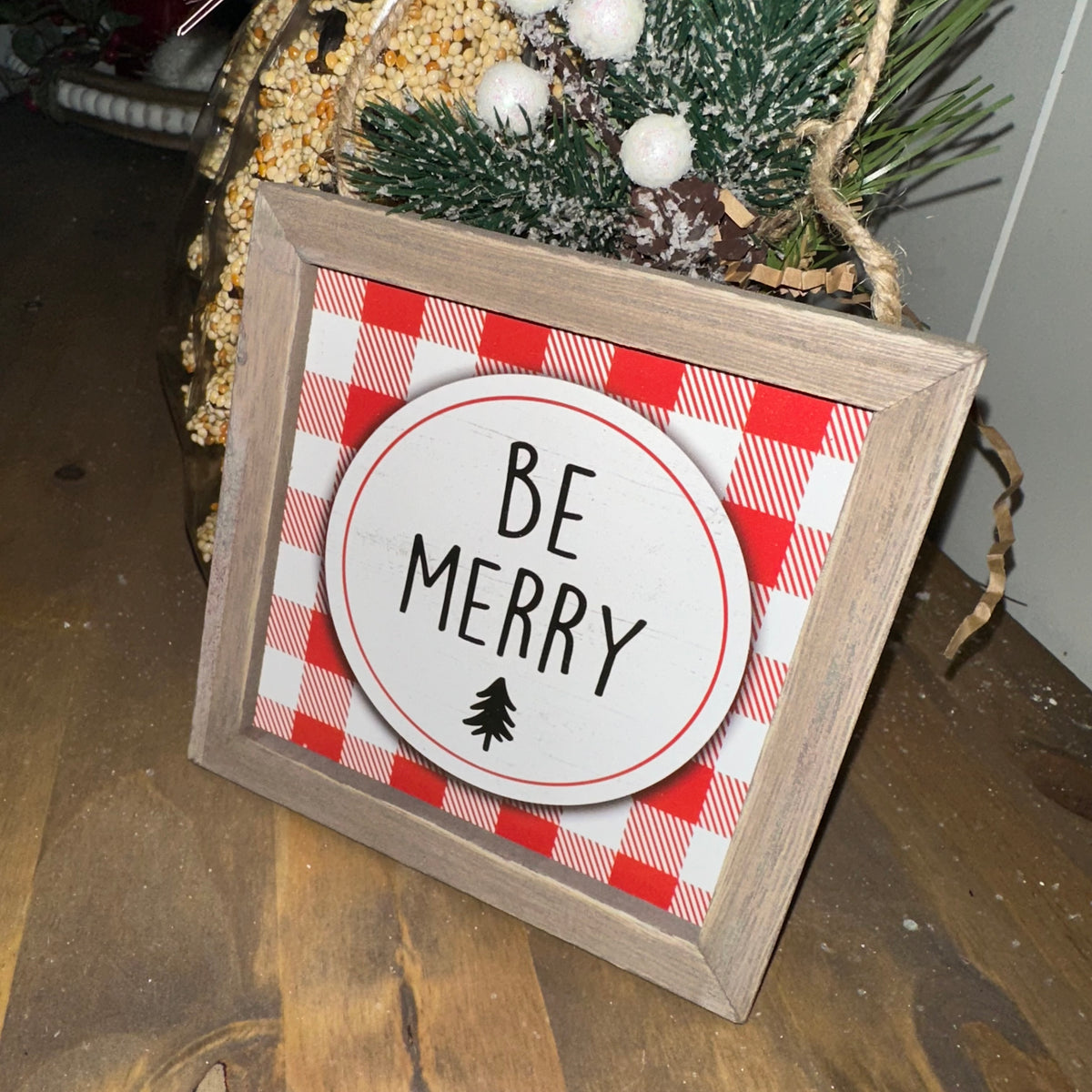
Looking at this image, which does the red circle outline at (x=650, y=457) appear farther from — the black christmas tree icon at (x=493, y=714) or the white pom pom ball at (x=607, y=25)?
the white pom pom ball at (x=607, y=25)

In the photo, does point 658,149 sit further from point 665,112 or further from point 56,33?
point 56,33

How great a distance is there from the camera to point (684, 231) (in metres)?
0.54

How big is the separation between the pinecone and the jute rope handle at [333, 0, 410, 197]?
0.52 ft

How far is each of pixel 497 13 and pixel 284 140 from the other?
0.15m

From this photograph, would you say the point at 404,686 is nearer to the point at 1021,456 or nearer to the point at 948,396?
the point at 948,396

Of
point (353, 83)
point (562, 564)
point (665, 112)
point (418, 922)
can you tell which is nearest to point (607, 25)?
point (665, 112)

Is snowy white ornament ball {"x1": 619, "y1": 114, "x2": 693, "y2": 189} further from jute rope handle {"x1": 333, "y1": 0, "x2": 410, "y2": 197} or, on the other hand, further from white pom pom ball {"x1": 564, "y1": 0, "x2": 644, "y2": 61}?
jute rope handle {"x1": 333, "y1": 0, "x2": 410, "y2": 197}

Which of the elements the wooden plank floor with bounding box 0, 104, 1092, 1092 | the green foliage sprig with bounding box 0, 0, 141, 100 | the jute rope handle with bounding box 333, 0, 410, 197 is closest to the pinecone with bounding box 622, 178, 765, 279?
the jute rope handle with bounding box 333, 0, 410, 197

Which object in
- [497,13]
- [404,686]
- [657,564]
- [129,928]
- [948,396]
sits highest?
[497,13]

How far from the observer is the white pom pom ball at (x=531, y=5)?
0.54m

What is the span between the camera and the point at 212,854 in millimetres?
590

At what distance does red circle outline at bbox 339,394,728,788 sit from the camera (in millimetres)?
510

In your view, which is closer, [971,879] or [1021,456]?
[971,879]

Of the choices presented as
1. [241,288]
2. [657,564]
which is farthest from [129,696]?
[657,564]
